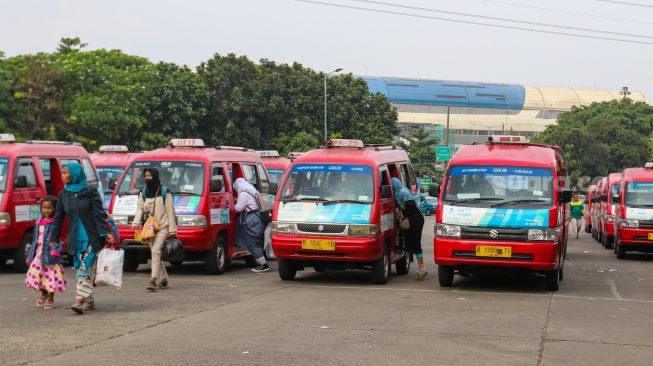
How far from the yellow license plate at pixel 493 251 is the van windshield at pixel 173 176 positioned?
518 centimetres

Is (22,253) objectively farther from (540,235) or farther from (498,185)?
(540,235)

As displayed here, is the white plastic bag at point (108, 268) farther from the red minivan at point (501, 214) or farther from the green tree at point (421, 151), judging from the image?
the green tree at point (421, 151)

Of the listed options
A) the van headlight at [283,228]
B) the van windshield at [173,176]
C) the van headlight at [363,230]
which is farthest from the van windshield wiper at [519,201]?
the van windshield at [173,176]

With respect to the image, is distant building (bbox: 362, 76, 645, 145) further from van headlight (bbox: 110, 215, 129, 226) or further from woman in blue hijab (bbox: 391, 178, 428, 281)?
van headlight (bbox: 110, 215, 129, 226)

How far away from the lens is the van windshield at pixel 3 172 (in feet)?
57.5

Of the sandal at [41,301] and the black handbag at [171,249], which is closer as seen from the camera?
the sandal at [41,301]

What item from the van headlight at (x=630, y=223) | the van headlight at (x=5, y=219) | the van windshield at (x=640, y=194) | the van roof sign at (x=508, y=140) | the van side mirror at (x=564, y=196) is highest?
the van roof sign at (x=508, y=140)

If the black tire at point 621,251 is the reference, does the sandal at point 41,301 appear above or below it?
above

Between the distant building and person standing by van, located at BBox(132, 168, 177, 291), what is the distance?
398ft

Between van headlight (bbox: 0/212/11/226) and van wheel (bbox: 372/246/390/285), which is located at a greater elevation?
van headlight (bbox: 0/212/11/226)

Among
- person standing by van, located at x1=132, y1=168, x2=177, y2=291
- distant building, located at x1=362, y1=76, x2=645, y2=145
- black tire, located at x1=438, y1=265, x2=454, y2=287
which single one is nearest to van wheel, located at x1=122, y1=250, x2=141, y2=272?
person standing by van, located at x1=132, y1=168, x2=177, y2=291

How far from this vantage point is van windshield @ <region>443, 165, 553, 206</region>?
1580 cm

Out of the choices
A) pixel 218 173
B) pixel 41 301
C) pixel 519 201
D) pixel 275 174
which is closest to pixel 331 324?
pixel 41 301

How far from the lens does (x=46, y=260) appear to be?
12000 mm
